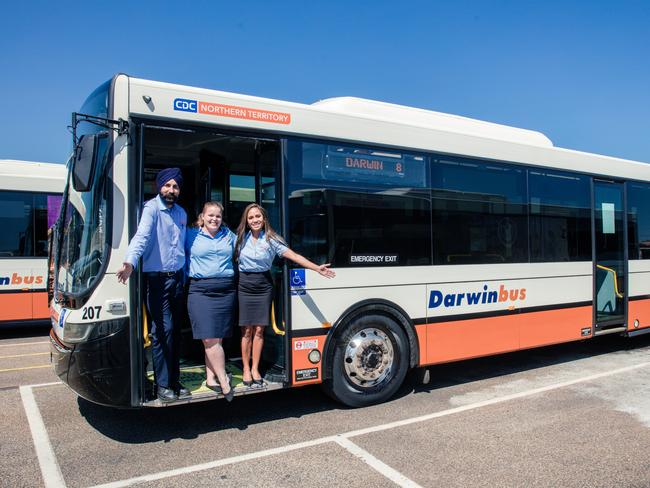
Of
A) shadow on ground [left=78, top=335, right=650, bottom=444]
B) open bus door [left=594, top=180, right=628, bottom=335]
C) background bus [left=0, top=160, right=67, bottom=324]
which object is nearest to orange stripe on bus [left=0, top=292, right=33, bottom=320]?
background bus [left=0, top=160, right=67, bottom=324]

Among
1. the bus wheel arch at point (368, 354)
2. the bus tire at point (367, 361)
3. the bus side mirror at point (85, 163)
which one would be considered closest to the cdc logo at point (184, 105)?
the bus side mirror at point (85, 163)

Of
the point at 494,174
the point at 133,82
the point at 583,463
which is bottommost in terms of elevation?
the point at 583,463

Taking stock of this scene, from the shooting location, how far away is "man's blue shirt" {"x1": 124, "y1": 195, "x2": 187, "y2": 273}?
428 centimetres

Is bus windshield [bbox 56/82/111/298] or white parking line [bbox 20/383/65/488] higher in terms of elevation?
bus windshield [bbox 56/82/111/298]

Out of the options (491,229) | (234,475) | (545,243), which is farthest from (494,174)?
(234,475)

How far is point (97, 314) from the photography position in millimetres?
4199

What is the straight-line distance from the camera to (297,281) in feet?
16.4

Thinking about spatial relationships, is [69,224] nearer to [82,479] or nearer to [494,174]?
[82,479]

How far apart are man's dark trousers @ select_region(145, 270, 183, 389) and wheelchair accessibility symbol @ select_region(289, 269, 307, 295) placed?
1035 millimetres

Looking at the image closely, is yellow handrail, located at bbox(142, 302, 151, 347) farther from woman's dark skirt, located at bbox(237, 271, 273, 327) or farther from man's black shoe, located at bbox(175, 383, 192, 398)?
woman's dark skirt, located at bbox(237, 271, 273, 327)

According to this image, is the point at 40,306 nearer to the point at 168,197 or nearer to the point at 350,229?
the point at 168,197

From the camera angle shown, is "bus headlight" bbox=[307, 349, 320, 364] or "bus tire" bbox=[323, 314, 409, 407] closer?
"bus headlight" bbox=[307, 349, 320, 364]

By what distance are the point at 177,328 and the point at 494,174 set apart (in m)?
4.08

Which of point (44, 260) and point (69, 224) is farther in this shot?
point (44, 260)
